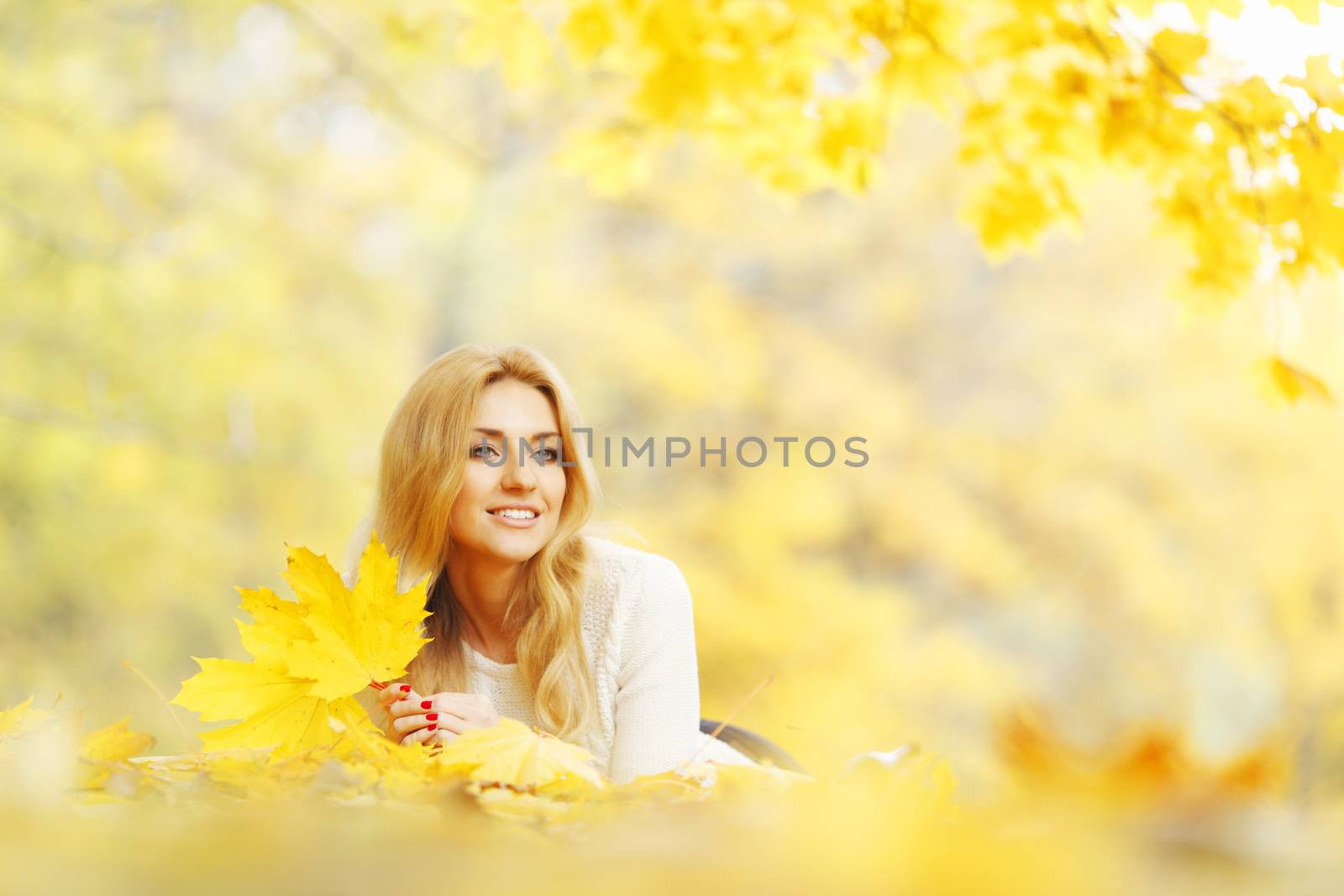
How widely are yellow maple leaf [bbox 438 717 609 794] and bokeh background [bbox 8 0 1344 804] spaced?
459 centimetres

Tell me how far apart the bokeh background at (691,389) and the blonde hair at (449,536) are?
373cm

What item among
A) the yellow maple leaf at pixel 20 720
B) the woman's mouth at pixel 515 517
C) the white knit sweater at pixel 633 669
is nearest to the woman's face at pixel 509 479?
the woman's mouth at pixel 515 517

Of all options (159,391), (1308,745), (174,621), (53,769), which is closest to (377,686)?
(53,769)

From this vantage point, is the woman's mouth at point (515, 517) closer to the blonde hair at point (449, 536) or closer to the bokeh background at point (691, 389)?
the blonde hair at point (449, 536)

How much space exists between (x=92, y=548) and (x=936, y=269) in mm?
4956

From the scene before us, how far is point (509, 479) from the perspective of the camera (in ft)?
4.13

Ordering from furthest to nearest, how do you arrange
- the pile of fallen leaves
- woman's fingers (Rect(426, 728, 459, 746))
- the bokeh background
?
1. the bokeh background
2. woman's fingers (Rect(426, 728, 459, 746))
3. the pile of fallen leaves

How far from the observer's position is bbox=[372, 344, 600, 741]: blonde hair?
1.27 meters

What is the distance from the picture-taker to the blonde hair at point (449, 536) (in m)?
1.27

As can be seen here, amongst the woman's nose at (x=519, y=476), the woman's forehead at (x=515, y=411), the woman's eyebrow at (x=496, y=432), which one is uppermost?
the woman's forehead at (x=515, y=411)

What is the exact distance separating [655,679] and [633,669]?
4cm

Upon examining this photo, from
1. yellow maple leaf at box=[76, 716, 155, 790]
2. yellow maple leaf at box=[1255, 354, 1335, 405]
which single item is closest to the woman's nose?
yellow maple leaf at box=[76, 716, 155, 790]

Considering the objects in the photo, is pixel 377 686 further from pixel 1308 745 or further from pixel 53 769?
pixel 1308 745

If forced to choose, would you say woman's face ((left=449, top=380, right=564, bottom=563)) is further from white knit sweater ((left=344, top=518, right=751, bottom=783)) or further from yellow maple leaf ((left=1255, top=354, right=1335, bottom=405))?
yellow maple leaf ((left=1255, top=354, right=1335, bottom=405))
